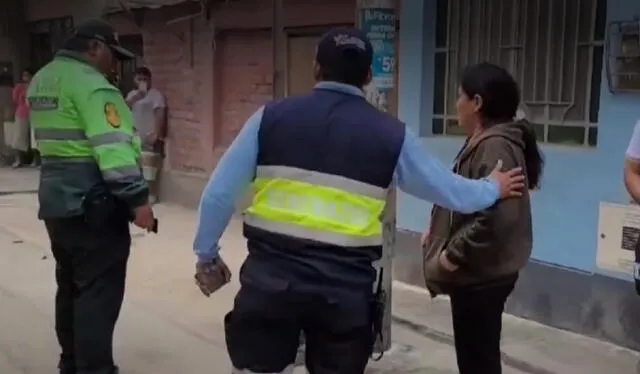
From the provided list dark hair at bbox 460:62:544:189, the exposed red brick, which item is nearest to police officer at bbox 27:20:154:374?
dark hair at bbox 460:62:544:189

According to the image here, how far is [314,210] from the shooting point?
9.80ft

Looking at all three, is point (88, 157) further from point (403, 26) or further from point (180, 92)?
point (180, 92)

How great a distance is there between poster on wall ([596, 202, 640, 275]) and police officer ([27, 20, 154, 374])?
9.33ft

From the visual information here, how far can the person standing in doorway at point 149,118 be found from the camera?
38.3ft

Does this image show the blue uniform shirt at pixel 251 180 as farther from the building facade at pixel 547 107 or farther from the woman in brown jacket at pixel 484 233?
the building facade at pixel 547 107

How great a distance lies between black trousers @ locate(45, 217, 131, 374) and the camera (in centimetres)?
442

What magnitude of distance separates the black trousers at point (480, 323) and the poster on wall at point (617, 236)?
2.06m

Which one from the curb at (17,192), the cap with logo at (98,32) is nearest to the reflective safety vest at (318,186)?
the cap with logo at (98,32)

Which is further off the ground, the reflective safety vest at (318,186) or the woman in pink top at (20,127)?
the reflective safety vest at (318,186)

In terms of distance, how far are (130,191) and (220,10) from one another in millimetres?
6976

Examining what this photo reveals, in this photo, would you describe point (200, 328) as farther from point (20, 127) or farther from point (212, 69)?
point (20, 127)

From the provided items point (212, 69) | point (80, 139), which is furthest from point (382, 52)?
point (212, 69)

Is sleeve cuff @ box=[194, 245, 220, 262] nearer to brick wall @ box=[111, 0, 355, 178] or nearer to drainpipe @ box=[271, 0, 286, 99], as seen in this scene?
brick wall @ box=[111, 0, 355, 178]

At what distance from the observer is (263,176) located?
9.95 feet
